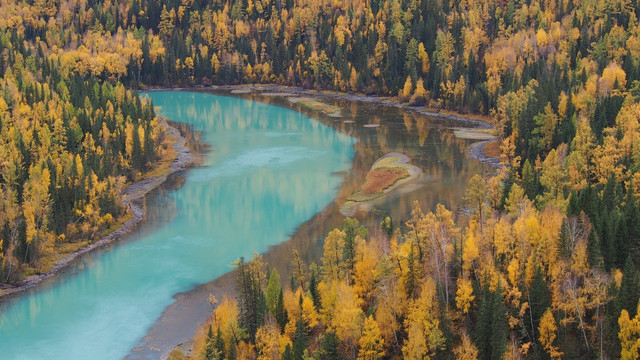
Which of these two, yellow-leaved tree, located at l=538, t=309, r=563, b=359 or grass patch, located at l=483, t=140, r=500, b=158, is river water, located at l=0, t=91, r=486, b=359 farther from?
yellow-leaved tree, located at l=538, t=309, r=563, b=359

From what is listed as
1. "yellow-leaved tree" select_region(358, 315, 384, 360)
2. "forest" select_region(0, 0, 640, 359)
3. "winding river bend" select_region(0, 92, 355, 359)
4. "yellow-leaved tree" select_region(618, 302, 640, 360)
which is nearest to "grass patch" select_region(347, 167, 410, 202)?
"winding river bend" select_region(0, 92, 355, 359)

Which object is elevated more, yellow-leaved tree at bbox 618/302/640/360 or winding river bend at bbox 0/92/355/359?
yellow-leaved tree at bbox 618/302/640/360

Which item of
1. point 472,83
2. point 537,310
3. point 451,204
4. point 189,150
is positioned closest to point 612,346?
point 537,310

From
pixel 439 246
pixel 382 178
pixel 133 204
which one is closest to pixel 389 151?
pixel 382 178

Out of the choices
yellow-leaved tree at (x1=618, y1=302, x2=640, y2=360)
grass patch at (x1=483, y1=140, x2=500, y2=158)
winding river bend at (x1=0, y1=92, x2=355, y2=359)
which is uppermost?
grass patch at (x1=483, y1=140, x2=500, y2=158)

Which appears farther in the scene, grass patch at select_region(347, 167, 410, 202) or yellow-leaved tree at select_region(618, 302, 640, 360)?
grass patch at select_region(347, 167, 410, 202)
